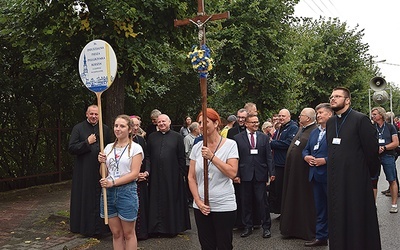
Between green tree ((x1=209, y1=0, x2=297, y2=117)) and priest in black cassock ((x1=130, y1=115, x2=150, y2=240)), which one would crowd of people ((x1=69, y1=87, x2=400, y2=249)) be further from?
green tree ((x1=209, y1=0, x2=297, y2=117))

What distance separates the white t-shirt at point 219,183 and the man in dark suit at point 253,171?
9.69ft

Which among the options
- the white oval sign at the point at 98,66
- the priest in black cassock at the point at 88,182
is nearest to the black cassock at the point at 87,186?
the priest in black cassock at the point at 88,182

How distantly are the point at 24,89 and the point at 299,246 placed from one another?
7897mm

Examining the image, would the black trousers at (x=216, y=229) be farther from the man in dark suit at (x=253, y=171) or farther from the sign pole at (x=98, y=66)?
the man in dark suit at (x=253, y=171)

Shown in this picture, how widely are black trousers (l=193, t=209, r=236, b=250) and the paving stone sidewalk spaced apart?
2.60m

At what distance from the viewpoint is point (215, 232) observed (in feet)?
15.7

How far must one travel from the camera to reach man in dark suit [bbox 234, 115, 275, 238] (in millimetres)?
7715

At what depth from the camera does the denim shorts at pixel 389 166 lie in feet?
31.7

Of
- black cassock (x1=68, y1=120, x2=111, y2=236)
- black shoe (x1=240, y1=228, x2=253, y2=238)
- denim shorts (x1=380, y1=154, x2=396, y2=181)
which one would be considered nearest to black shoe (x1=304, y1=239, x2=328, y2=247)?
black shoe (x1=240, y1=228, x2=253, y2=238)

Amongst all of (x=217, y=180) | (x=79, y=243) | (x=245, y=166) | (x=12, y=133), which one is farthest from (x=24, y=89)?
(x=217, y=180)

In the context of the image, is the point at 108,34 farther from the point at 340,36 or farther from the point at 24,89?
the point at 340,36

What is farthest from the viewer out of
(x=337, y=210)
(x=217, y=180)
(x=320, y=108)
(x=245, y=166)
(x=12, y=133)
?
(x=12, y=133)

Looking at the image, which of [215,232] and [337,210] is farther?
[337,210]

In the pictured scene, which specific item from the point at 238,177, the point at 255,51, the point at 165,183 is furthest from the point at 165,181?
the point at 255,51
